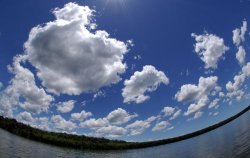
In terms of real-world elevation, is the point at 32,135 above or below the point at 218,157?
above

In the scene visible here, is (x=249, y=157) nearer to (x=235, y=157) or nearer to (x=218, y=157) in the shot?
(x=235, y=157)

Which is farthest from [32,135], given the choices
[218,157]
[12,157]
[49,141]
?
[218,157]

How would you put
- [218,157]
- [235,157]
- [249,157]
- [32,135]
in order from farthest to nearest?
[32,135]
[218,157]
[235,157]
[249,157]

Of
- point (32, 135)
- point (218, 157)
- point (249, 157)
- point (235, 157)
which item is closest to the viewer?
point (249, 157)

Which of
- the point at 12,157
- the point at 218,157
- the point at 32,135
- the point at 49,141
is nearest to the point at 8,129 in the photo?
the point at 32,135

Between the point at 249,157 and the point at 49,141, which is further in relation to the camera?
the point at 49,141

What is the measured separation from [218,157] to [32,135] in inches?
6893

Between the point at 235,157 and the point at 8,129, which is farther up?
the point at 8,129

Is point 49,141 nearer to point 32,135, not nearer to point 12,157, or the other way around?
point 32,135

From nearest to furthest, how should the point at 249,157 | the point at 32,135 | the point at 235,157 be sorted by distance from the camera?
the point at 249,157 < the point at 235,157 < the point at 32,135

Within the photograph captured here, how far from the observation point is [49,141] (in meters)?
200

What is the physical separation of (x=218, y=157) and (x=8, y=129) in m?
189

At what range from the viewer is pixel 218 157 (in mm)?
46562

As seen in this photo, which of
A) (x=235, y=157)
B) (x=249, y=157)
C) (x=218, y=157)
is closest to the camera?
→ (x=249, y=157)
